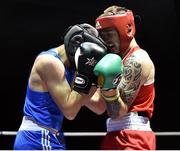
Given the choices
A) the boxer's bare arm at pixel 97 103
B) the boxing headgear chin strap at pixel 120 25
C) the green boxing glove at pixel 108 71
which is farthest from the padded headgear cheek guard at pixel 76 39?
the boxer's bare arm at pixel 97 103

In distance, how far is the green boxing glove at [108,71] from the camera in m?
2.25

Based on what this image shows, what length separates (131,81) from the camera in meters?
2.40

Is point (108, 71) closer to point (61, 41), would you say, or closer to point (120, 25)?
point (120, 25)

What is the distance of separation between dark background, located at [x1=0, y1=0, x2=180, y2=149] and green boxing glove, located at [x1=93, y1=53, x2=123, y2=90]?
5.12ft

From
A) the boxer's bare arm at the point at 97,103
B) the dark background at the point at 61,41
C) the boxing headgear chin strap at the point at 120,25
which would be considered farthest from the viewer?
the dark background at the point at 61,41

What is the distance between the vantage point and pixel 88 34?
233cm

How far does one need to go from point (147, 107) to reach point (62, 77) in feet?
1.36

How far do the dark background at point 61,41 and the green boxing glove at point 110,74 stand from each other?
156 cm

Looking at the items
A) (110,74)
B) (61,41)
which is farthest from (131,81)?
(61,41)

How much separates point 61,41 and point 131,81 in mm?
1694

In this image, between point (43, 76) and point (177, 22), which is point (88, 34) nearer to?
point (43, 76)

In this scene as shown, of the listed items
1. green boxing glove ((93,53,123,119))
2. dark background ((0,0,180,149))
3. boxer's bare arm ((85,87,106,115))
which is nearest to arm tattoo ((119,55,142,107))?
green boxing glove ((93,53,123,119))

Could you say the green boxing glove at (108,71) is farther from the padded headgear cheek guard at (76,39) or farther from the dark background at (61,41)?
the dark background at (61,41)

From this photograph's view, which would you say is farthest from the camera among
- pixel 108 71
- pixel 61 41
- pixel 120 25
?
pixel 61 41
